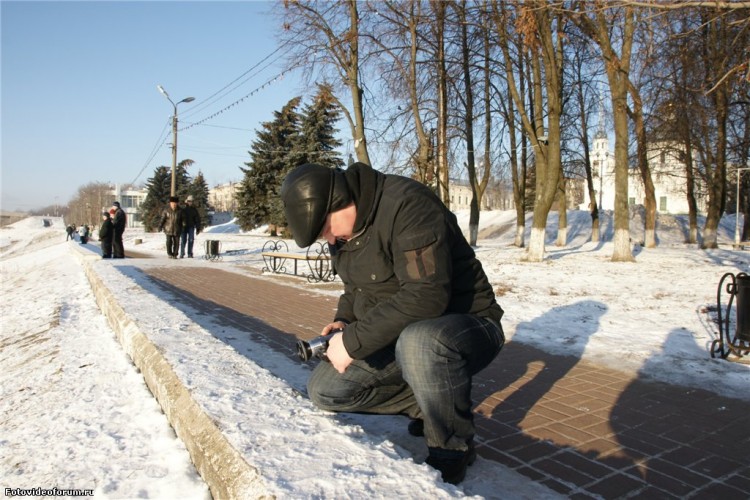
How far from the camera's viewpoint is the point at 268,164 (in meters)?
40.7

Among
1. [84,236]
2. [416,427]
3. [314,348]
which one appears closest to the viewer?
A: [314,348]

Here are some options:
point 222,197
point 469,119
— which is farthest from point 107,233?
point 222,197

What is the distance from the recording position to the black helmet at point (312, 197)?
6.58 ft

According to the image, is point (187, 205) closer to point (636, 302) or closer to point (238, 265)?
point (238, 265)

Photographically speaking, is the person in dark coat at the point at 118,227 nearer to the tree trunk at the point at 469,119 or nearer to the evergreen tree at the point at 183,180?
the tree trunk at the point at 469,119

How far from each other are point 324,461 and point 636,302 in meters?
7.39

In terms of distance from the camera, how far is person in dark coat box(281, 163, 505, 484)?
194 centimetres

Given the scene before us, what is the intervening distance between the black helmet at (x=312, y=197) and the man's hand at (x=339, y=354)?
1.40 feet

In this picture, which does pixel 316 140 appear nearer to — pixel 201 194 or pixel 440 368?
pixel 201 194

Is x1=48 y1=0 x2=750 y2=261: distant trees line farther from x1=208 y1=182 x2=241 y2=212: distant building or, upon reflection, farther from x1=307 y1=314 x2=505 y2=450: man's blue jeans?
x1=208 y1=182 x2=241 y2=212: distant building

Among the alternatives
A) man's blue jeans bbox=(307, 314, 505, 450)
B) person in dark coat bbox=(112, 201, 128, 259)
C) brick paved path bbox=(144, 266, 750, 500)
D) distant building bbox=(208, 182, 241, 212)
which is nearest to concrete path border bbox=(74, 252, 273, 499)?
man's blue jeans bbox=(307, 314, 505, 450)

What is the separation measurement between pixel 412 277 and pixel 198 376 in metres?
1.45

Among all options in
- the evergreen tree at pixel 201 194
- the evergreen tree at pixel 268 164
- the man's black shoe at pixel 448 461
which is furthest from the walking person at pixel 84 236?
the man's black shoe at pixel 448 461

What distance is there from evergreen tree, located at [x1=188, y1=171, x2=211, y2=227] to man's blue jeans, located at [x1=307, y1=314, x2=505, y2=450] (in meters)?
56.0
